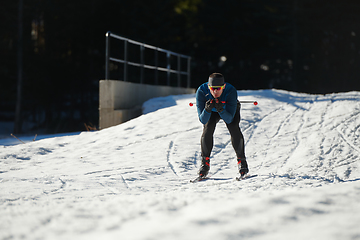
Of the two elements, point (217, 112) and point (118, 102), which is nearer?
point (217, 112)

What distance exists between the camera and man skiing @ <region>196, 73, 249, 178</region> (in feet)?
17.6

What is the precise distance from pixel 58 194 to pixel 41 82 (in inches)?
795

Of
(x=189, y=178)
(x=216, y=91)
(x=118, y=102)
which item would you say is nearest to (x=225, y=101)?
(x=216, y=91)

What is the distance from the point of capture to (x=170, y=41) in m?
24.7

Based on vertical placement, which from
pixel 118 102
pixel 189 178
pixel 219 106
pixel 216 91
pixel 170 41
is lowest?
pixel 189 178

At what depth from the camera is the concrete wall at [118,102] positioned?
11055 millimetres

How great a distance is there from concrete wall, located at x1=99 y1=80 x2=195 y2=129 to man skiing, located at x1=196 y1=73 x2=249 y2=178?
5995 mm

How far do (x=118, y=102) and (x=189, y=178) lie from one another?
6.25 meters

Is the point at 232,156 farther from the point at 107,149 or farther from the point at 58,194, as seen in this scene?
the point at 58,194

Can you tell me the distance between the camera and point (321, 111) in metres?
9.90

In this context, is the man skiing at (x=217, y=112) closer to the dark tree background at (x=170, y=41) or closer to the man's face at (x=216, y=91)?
the man's face at (x=216, y=91)

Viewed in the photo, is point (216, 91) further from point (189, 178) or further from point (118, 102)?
point (118, 102)

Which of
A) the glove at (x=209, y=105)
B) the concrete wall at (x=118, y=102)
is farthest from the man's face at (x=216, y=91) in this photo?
the concrete wall at (x=118, y=102)

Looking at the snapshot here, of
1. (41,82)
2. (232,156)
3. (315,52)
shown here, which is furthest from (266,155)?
(315,52)
